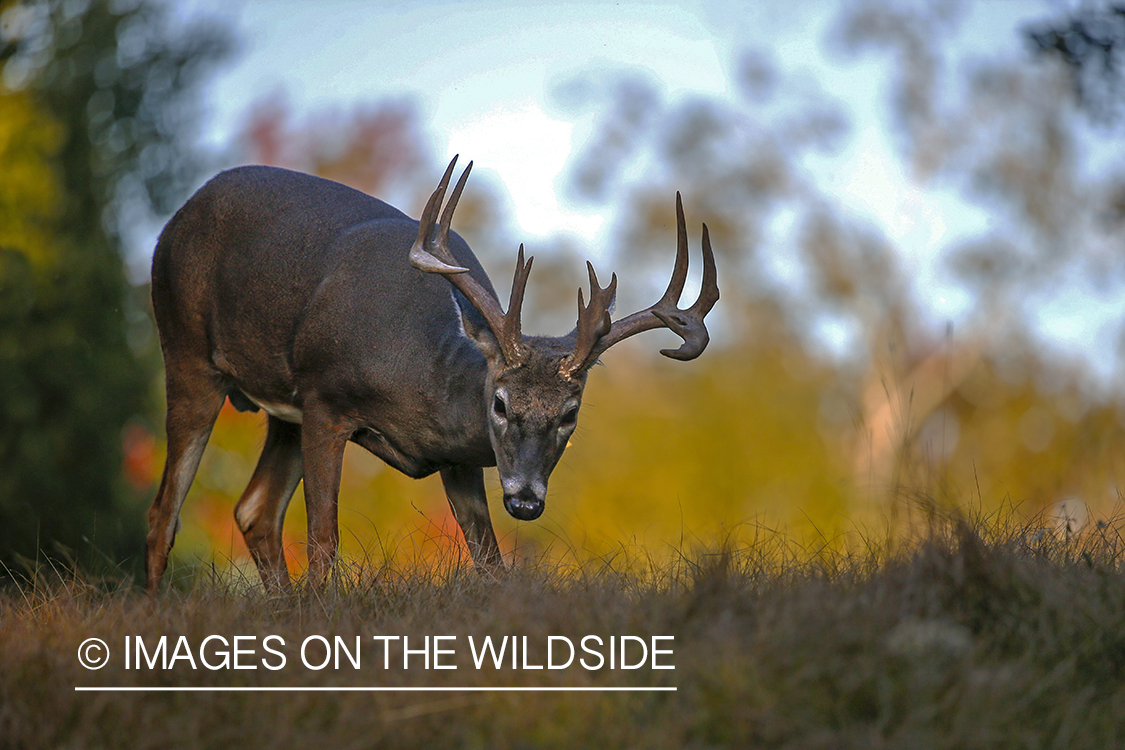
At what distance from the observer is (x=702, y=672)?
11.8ft

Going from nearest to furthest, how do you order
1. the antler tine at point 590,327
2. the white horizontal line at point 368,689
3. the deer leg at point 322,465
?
1. the white horizontal line at point 368,689
2. the antler tine at point 590,327
3. the deer leg at point 322,465

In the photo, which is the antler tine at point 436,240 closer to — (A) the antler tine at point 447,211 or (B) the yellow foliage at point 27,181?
(A) the antler tine at point 447,211

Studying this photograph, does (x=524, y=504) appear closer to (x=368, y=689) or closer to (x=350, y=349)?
(x=350, y=349)

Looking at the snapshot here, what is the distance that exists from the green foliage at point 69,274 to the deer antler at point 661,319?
27.6 ft

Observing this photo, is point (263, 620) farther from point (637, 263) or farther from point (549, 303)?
point (549, 303)

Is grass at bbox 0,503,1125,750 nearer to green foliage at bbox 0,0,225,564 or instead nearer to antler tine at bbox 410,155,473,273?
antler tine at bbox 410,155,473,273

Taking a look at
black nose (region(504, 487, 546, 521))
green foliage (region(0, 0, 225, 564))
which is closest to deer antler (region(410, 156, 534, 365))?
black nose (region(504, 487, 546, 521))

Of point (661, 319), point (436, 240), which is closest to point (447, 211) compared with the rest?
point (436, 240)

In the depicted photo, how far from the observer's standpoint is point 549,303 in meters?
30.3

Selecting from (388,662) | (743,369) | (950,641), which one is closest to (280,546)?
(388,662)

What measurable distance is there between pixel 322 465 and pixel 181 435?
134 centimetres

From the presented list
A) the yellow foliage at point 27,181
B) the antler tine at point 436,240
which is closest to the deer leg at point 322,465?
the antler tine at point 436,240

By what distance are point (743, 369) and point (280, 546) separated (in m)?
18.9

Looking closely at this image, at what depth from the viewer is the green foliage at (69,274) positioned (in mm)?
13203
